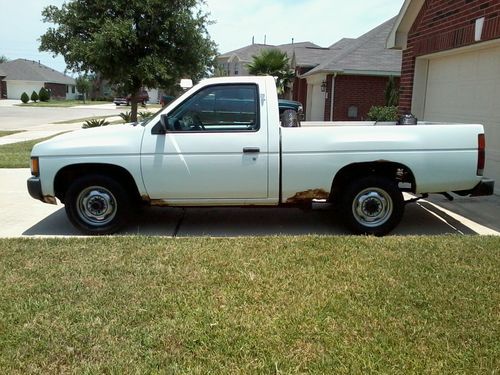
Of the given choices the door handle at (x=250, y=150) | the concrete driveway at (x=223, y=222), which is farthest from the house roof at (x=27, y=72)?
the door handle at (x=250, y=150)

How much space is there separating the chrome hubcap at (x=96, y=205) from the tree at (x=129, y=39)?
25.9ft

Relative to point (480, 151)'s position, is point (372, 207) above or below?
below

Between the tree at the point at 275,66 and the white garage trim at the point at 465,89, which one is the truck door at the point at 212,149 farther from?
the tree at the point at 275,66

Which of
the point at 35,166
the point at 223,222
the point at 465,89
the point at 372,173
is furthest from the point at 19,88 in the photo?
the point at 372,173

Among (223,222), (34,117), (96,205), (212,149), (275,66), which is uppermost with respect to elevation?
(275,66)

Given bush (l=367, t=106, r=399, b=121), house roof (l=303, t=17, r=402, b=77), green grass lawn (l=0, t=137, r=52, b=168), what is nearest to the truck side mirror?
green grass lawn (l=0, t=137, r=52, b=168)

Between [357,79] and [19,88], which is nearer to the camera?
[357,79]

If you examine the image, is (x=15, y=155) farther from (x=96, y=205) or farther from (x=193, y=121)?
(x=193, y=121)

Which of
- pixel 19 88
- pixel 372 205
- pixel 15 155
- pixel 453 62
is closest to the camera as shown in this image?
pixel 372 205

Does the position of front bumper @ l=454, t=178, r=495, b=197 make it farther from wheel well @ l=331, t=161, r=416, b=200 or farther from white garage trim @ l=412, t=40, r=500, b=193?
white garage trim @ l=412, t=40, r=500, b=193

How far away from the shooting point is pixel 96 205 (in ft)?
18.8

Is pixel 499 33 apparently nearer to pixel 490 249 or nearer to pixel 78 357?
pixel 490 249

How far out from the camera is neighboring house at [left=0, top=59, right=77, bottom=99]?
7094 centimetres

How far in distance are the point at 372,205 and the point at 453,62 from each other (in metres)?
4.90
